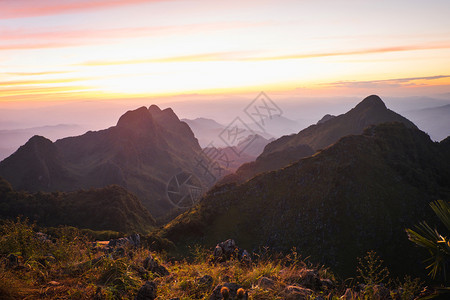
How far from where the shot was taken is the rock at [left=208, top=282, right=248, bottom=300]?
6824 millimetres

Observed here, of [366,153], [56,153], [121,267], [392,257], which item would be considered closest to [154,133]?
[56,153]

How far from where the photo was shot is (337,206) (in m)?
42.5

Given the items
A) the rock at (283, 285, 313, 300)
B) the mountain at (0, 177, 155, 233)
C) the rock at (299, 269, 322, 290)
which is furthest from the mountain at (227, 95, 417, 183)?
the rock at (283, 285, 313, 300)

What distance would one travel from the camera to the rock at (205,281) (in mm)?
7688

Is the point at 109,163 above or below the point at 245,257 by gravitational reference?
below

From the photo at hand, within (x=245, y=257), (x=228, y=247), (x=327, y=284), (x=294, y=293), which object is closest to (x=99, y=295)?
(x=294, y=293)

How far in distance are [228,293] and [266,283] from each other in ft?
4.60

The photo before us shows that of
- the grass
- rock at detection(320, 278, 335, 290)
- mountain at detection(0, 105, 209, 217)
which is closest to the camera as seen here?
the grass

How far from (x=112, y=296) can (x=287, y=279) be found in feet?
17.5

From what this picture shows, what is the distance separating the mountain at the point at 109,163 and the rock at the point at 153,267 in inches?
4580

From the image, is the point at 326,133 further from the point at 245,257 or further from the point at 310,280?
the point at 310,280

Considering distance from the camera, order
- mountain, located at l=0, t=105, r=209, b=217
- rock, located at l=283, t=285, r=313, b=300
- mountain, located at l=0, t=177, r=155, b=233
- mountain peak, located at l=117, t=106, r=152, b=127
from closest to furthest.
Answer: rock, located at l=283, t=285, r=313, b=300, mountain, located at l=0, t=177, r=155, b=233, mountain, located at l=0, t=105, r=209, b=217, mountain peak, located at l=117, t=106, r=152, b=127

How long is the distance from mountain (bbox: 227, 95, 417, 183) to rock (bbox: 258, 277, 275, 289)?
275ft

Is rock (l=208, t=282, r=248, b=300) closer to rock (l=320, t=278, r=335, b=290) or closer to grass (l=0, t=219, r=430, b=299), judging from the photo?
grass (l=0, t=219, r=430, b=299)
